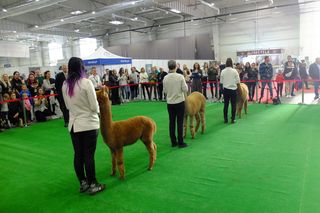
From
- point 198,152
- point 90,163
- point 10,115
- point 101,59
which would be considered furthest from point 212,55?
point 90,163

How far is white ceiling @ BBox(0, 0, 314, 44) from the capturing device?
15.2 meters

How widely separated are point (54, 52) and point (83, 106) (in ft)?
106

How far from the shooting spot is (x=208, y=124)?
7047 mm

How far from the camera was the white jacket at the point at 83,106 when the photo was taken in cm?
298

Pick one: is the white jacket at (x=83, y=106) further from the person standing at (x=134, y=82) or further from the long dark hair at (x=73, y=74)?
the person standing at (x=134, y=82)

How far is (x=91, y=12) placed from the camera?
16812 mm

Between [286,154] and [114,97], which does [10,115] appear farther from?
[286,154]

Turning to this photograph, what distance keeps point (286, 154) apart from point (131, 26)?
977 inches

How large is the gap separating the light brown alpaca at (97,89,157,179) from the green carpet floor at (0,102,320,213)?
1.12 feet

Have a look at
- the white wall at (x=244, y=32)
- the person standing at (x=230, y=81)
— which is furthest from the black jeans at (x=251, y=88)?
the white wall at (x=244, y=32)

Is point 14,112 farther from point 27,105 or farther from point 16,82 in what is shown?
point 16,82

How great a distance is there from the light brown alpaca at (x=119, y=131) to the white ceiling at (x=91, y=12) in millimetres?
11596

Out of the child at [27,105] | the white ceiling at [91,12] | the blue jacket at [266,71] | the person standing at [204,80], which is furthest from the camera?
the white ceiling at [91,12]

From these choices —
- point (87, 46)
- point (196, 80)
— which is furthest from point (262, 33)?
point (87, 46)
